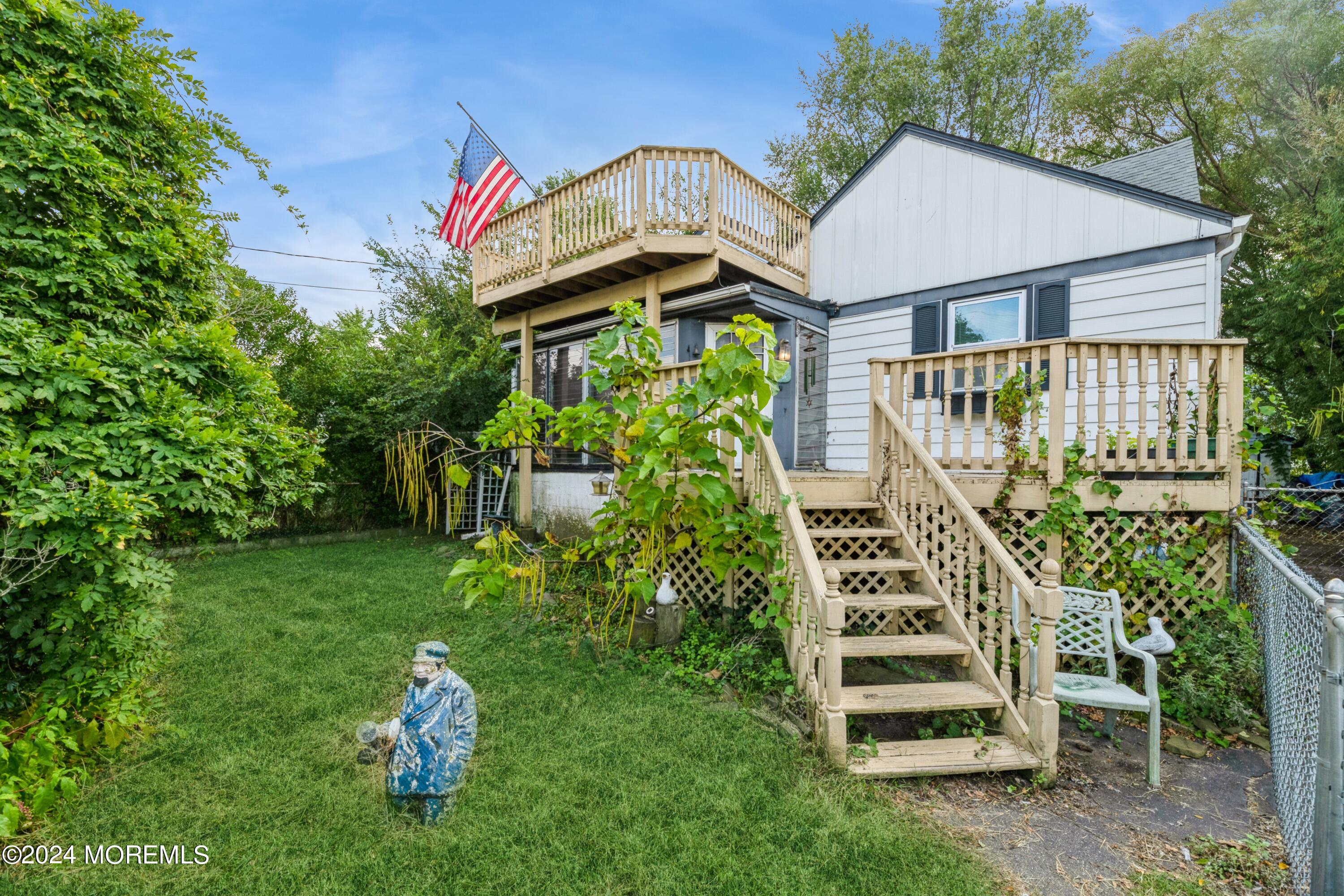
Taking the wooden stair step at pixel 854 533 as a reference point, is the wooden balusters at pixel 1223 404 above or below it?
above

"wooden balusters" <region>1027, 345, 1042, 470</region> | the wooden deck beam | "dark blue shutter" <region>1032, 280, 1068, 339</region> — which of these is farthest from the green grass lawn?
"dark blue shutter" <region>1032, 280, 1068, 339</region>

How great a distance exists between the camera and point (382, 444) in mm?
10023

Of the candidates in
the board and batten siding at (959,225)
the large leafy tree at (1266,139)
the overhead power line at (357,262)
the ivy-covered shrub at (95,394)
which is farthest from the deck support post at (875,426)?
the overhead power line at (357,262)

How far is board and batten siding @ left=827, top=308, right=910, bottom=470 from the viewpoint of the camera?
7098 millimetres

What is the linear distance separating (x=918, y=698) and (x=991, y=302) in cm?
506

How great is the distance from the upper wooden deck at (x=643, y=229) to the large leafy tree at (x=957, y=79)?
9.96m

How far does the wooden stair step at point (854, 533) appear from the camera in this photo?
168 inches

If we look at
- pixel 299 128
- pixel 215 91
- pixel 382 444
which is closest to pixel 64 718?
pixel 215 91

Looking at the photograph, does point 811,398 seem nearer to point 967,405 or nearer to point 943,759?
point 967,405

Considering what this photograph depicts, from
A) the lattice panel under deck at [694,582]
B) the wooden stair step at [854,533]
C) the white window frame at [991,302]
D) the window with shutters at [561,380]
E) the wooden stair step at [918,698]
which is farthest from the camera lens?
the window with shutters at [561,380]

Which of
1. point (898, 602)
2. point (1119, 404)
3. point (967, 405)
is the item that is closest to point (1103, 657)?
point (898, 602)

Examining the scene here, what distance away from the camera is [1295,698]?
8.14 feet

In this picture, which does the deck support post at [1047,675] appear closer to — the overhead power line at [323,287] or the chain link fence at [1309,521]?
the chain link fence at [1309,521]

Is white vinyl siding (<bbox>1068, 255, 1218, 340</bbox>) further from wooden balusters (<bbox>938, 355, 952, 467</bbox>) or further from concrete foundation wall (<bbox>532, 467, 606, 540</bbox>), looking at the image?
concrete foundation wall (<bbox>532, 467, 606, 540</bbox>)
